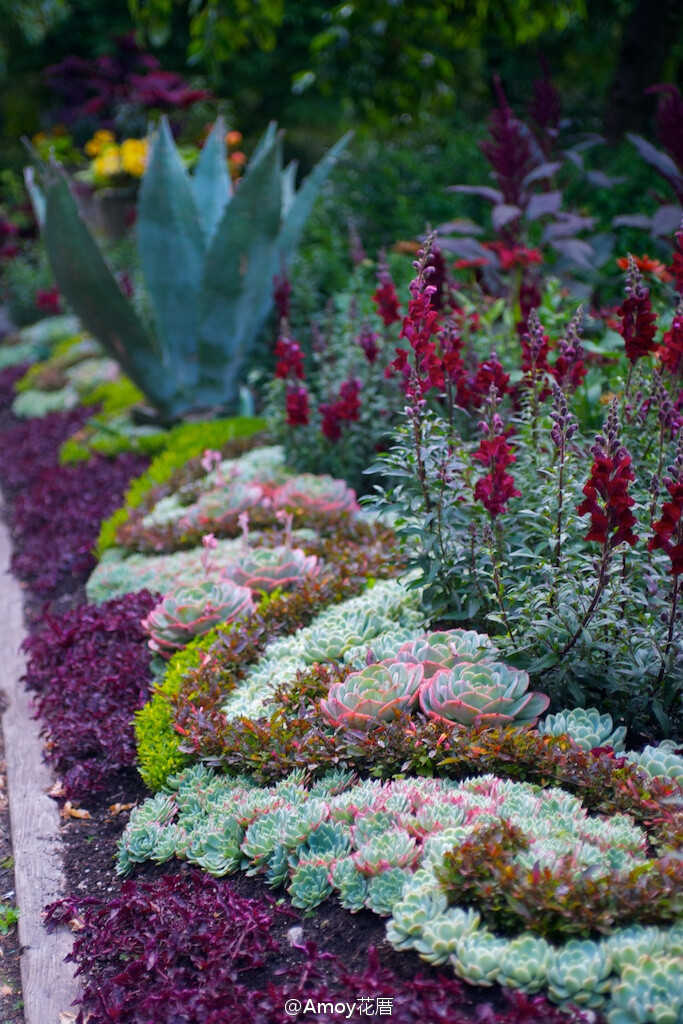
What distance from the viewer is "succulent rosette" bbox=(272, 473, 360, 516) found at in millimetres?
3932

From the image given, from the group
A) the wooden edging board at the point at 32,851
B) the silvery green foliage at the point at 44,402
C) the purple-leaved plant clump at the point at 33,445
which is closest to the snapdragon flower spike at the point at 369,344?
the wooden edging board at the point at 32,851

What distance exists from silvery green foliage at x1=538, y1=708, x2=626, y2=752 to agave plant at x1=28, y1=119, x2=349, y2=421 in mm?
3807

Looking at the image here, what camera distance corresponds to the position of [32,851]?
8.60 ft

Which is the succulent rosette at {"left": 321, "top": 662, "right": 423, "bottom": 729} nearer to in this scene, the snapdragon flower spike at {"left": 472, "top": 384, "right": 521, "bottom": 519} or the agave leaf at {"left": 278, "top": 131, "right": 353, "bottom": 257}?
the snapdragon flower spike at {"left": 472, "top": 384, "right": 521, "bottom": 519}

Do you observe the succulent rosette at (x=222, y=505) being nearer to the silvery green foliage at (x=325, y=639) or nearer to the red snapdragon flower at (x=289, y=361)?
the red snapdragon flower at (x=289, y=361)

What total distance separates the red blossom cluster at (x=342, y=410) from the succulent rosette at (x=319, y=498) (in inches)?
9.6

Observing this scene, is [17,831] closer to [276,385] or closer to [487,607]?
[487,607]

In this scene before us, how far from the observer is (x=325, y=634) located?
9.29 ft

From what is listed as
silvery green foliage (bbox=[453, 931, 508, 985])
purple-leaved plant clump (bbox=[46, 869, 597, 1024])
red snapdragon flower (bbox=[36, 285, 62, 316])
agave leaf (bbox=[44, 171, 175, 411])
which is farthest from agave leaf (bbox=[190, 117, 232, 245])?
silvery green foliage (bbox=[453, 931, 508, 985])

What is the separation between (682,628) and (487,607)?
0.59 meters

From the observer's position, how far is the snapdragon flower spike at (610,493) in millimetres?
1958

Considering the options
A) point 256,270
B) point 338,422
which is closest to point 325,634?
point 338,422

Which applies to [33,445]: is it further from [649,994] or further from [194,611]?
[649,994]

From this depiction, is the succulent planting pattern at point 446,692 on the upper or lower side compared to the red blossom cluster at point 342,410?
lower
